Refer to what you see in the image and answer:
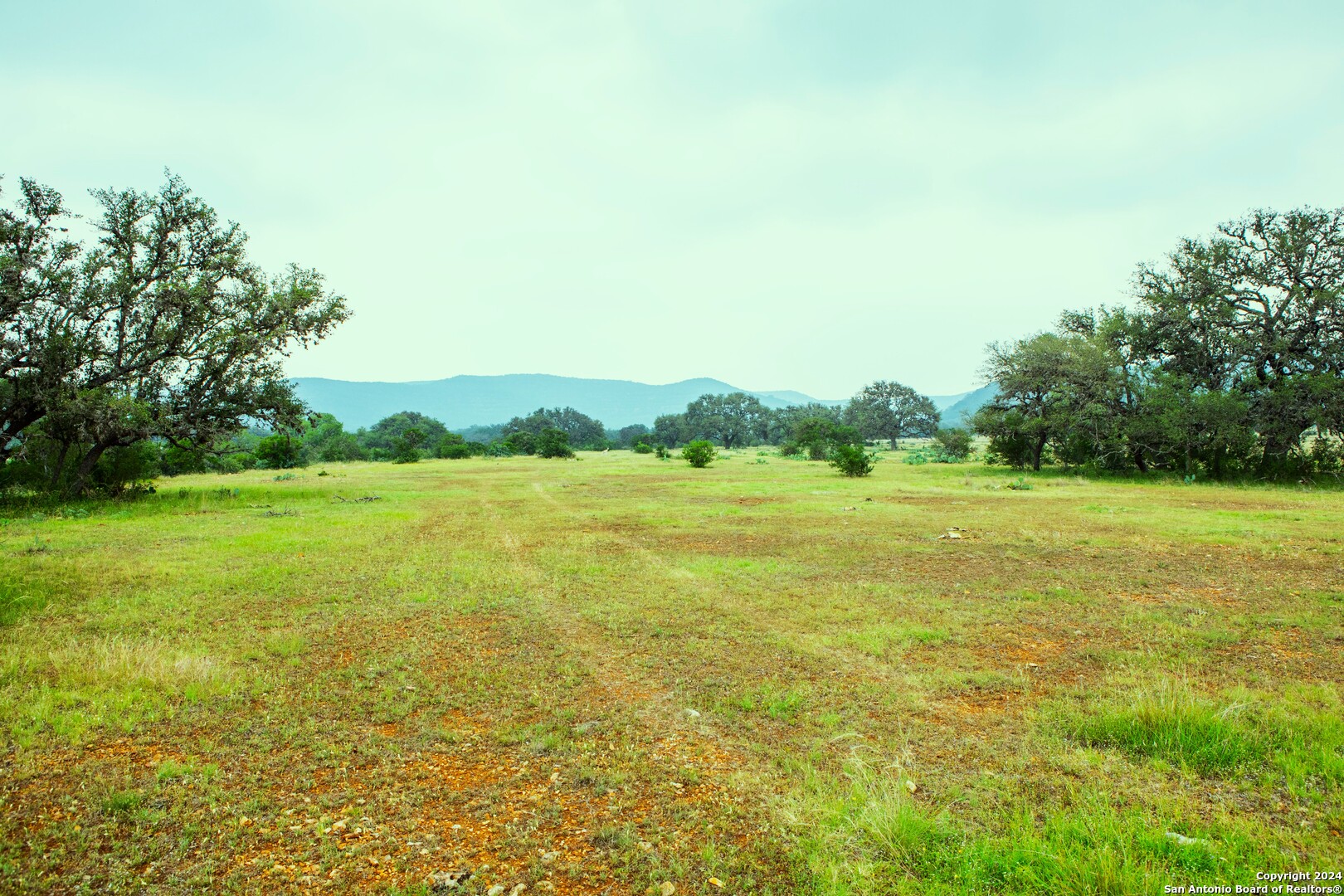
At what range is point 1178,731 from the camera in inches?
189

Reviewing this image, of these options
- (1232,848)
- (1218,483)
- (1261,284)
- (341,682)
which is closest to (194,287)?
(341,682)

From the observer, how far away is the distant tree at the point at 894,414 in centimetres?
10075

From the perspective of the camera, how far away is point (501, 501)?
77.9 feet

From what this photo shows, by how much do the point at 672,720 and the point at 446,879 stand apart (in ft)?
8.00

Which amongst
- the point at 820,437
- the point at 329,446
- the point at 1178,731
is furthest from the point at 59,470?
the point at 820,437

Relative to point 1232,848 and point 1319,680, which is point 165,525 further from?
point 1319,680

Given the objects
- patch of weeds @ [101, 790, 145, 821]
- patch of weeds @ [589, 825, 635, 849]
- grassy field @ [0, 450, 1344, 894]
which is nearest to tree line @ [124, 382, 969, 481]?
grassy field @ [0, 450, 1344, 894]

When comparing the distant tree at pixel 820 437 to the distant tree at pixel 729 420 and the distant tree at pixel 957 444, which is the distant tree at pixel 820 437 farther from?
the distant tree at pixel 729 420

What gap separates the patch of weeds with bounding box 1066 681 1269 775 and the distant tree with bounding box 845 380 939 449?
3855 inches

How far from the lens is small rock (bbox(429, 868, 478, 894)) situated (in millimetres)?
3398

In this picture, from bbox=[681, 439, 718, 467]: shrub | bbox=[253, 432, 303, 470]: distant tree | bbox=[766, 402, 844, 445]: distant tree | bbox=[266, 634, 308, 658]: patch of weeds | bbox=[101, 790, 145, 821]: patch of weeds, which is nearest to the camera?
bbox=[101, 790, 145, 821]: patch of weeds

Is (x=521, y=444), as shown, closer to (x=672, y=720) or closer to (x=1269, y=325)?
(x=1269, y=325)

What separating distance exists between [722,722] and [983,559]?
8.89 meters

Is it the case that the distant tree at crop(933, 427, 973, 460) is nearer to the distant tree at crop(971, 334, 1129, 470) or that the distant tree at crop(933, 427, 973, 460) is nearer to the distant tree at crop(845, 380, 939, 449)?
the distant tree at crop(971, 334, 1129, 470)
